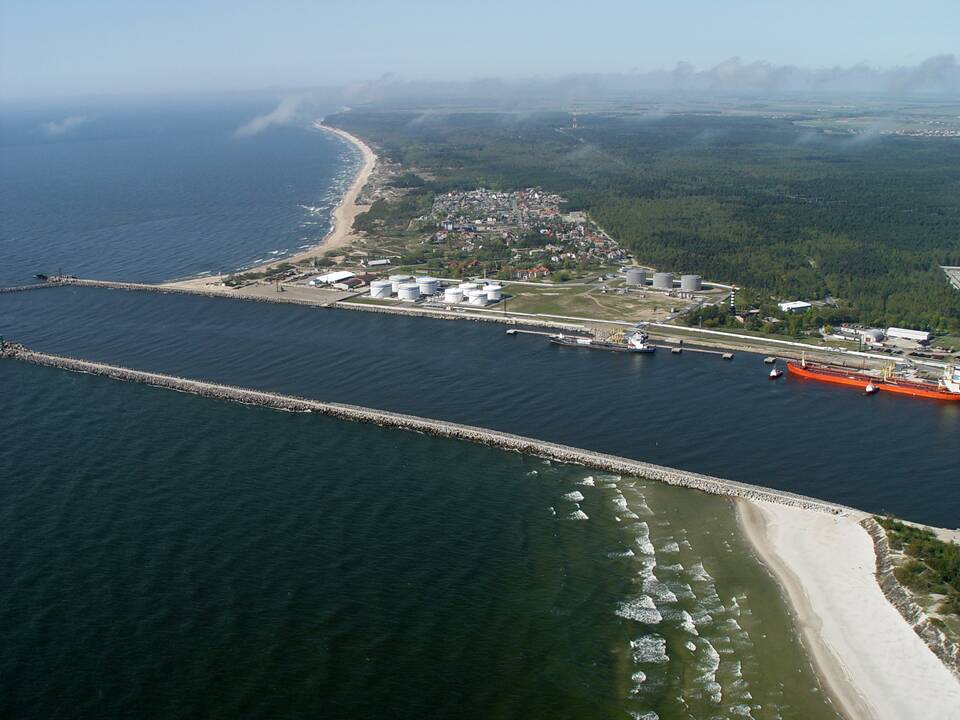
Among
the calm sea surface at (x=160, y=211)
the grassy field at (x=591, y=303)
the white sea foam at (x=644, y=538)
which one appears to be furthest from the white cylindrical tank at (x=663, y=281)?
the white sea foam at (x=644, y=538)

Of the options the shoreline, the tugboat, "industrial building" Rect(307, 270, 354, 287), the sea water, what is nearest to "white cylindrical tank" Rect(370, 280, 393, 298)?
"industrial building" Rect(307, 270, 354, 287)

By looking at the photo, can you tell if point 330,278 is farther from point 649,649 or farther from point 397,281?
point 649,649

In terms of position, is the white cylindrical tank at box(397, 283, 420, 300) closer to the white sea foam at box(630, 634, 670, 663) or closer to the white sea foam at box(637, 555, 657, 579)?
the white sea foam at box(637, 555, 657, 579)

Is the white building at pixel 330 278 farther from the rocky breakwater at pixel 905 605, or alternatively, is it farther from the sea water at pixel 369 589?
the rocky breakwater at pixel 905 605

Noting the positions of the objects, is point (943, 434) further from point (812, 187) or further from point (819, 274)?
point (812, 187)

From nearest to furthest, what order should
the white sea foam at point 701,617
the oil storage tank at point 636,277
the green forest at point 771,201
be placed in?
the white sea foam at point 701,617, the oil storage tank at point 636,277, the green forest at point 771,201

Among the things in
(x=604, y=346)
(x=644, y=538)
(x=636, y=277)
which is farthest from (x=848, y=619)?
(x=636, y=277)
